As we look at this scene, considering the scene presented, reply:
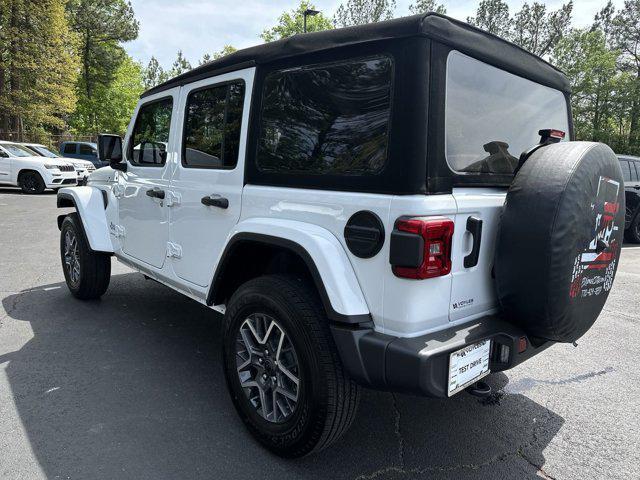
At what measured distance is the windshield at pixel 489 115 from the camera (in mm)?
2115

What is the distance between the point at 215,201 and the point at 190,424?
4.27 feet

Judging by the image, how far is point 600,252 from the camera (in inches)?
88.4

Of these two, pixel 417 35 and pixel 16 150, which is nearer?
pixel 417 35

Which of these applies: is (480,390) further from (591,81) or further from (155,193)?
(591,81)

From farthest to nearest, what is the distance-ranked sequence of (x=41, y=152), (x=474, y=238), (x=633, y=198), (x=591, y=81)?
(x=591, y=81)
(x=41, y=152)
(x=633, y=198)
(x=474, y=238)

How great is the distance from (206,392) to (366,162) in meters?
1.91

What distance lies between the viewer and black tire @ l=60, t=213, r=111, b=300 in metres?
4.54

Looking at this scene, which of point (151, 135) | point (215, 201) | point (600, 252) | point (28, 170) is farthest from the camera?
point (28, 170)

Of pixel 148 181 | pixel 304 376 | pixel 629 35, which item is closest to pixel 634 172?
pixel 148 181

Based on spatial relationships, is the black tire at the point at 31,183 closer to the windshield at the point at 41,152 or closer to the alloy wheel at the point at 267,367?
the windshield at the point at 41,152

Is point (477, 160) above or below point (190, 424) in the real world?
above

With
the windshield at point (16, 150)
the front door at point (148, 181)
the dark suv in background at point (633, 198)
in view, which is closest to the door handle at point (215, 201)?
the front door at point (148, 181)

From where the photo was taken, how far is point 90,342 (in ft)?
12.5

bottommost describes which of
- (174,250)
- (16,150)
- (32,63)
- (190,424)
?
(190,424)
